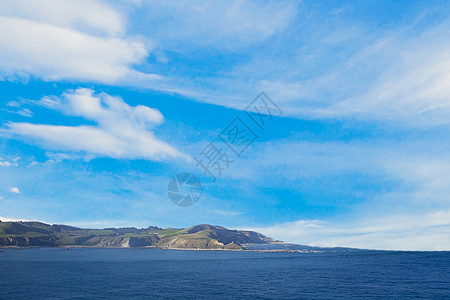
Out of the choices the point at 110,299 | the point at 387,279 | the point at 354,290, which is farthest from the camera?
the point at 387,279

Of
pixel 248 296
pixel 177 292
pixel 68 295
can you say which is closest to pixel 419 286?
pixel 248 296

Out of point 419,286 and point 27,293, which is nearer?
point 27,293

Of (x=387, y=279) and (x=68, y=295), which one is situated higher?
(x=387, y=279)

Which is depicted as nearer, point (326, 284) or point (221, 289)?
point (221, 289)

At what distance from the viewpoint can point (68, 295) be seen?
254 ft

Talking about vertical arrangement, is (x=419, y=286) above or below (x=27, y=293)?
above

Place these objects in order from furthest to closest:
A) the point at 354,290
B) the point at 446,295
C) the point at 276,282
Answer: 1. the point at 276,282
2. the point at 354,290
3. the point at 446,295

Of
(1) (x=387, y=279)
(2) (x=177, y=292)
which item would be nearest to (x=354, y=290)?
(1) (x=387, y=279)

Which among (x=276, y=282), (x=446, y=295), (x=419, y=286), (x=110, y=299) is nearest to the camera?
(x=110, y=299)

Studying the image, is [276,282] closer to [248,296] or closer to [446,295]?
[248,296]

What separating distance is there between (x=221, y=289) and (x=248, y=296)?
12.5m

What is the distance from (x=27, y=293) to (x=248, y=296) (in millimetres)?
59019

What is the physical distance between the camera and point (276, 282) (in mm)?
98750

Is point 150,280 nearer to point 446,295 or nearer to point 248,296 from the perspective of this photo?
point 248,296
